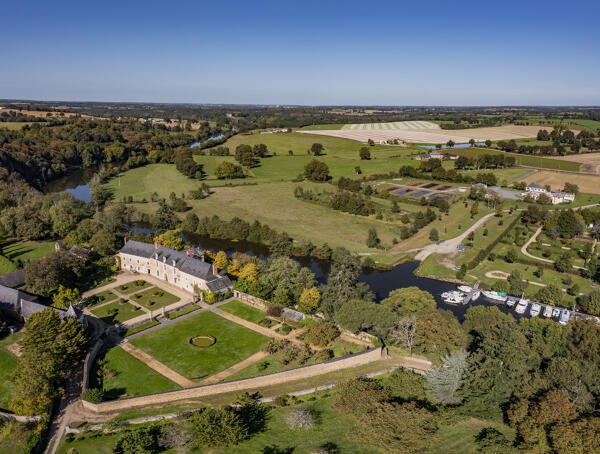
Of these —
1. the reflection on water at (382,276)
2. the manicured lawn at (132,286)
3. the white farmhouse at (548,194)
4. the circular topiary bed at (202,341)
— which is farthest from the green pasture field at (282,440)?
the white farmhouse at (548,194)

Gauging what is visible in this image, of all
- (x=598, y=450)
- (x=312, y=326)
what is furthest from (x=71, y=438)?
(x=598, y=450)

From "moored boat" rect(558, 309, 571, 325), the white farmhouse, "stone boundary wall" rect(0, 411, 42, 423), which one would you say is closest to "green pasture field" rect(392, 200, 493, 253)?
the white farmhouse

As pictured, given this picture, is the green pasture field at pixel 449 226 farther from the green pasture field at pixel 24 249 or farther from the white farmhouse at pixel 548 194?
the green pasture field at pixel 24 249

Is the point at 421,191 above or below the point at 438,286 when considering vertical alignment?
above

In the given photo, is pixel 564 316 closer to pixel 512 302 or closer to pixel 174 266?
pixel 512 302

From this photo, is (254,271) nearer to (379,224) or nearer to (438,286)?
(438,286)
